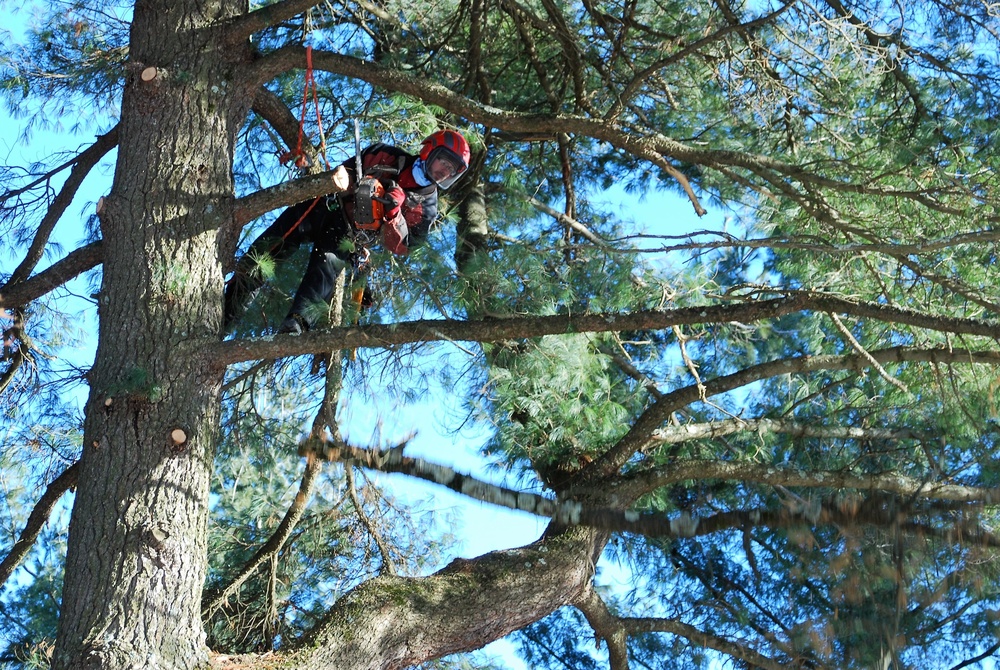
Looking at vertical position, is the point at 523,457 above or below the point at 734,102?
below

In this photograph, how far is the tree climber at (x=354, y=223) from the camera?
4.57 m

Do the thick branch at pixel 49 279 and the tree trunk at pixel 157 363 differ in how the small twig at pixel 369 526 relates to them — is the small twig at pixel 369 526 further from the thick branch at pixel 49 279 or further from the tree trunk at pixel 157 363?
the thick branch at pixel 49 279

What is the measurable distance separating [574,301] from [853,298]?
3.95ft

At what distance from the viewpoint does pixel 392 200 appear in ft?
14.9

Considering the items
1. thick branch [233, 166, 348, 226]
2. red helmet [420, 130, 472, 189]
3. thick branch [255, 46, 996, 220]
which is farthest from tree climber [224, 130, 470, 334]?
thick branch [255, 46, 996, 220]

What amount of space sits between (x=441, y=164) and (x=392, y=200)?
0.47 metres

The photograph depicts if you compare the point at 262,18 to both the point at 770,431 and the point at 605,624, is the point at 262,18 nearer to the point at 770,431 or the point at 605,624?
the point at 770,431

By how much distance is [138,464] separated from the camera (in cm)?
390

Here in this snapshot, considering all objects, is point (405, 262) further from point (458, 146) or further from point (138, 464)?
point (138, 464)

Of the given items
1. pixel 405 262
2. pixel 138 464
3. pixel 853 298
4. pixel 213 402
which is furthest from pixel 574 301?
pixel 138 464

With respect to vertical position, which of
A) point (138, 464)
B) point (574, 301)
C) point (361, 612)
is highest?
point (574, 301)

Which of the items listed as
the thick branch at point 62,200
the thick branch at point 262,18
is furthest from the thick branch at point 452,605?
the thick branch at point 262,18

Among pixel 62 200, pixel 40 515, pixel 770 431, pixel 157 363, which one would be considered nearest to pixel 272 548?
pixel 40 515

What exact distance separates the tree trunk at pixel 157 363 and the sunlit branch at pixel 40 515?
0.90 m
